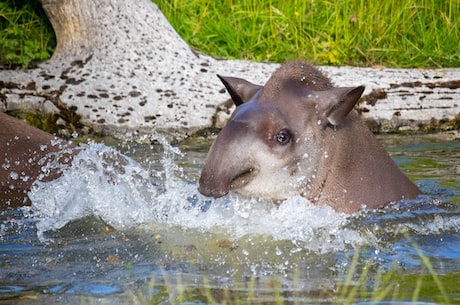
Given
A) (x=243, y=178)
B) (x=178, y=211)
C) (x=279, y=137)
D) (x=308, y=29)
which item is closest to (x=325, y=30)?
(x=308, y=29)

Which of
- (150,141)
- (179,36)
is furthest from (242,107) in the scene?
(179,36)

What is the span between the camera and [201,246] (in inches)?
227

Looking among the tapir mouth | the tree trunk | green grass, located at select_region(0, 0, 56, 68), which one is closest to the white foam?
the tapir mouth

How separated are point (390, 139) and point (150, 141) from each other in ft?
7.55

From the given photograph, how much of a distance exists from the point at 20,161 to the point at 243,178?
1.87 metres

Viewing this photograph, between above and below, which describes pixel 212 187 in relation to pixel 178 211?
above

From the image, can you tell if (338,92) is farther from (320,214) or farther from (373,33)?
(373,33)

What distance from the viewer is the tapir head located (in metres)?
5.30

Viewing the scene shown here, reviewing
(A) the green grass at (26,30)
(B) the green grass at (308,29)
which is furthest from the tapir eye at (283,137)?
(A) the green grass at (26,30)

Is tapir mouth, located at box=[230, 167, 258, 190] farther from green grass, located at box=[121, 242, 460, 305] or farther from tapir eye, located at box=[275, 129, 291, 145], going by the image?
green grass, located at box=[121, 242, 460, 305]

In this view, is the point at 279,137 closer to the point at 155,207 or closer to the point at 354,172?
the point at 354,172

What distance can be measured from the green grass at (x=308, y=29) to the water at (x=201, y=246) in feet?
15.0

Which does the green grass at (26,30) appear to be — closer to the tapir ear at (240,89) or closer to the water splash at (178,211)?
the water splash at (178,211)

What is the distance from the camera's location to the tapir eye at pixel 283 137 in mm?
5480
